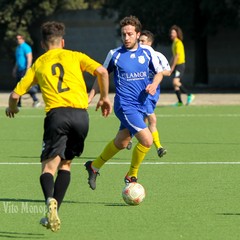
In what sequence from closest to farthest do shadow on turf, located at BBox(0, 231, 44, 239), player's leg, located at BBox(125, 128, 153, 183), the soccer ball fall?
1. shadow on turf, located at BBox(0, 231, 44, 239)
2. the soccer ball
3. player's leg, located at BBox(125, 128, 153, 183)

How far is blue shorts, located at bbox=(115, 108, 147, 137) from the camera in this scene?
38.4ft

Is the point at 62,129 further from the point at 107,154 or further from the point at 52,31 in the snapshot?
the point at 107,154

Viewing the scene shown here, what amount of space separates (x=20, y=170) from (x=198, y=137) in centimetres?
632

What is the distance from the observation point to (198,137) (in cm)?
1964

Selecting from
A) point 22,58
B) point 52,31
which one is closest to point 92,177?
point 52,31

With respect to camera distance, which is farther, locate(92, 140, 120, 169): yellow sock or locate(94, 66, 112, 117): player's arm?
locate(92, 140, 120, 169): yellow sock

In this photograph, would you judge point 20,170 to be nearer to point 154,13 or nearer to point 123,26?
point 123,26

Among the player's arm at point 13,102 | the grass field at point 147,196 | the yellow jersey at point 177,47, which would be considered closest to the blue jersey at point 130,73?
the grass field at point 147,196

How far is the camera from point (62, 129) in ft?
29.5

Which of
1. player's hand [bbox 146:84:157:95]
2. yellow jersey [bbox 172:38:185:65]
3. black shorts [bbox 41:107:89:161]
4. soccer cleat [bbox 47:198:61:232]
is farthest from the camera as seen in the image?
yellow jersey [bbox 172:38:185:65]

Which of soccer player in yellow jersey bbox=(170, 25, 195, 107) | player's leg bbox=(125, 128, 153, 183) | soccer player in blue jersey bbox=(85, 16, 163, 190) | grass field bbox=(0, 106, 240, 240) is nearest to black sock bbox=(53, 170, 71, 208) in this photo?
grass field bbox=(0, 106, 240, 240)

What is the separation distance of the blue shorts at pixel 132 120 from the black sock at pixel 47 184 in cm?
288

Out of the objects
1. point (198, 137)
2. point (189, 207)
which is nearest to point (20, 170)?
point (189, 207)

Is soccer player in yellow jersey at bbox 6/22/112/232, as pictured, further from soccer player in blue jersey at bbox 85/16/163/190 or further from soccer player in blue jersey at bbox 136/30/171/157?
soccer player in blue jersey at bbox 136/30/171/157
